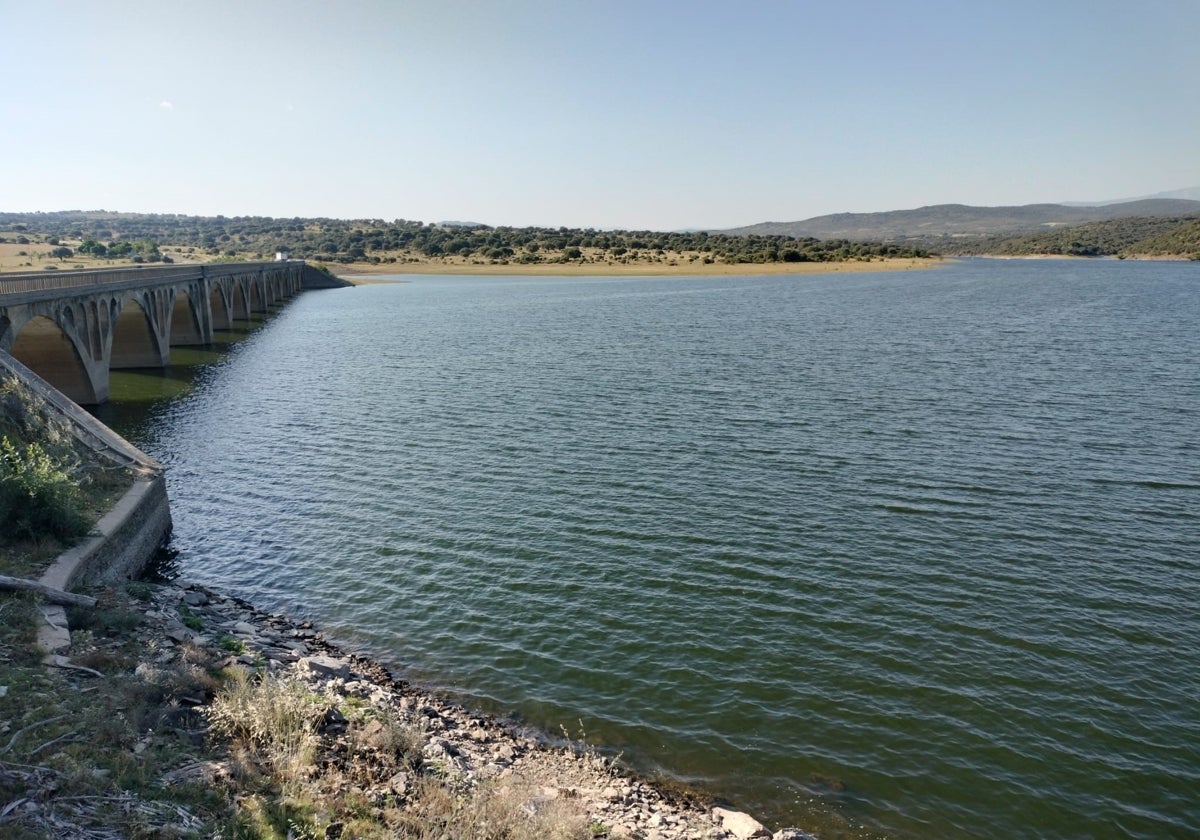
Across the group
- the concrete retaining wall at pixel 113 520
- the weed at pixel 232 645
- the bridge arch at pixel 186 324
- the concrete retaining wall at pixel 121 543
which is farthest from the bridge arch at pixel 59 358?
the weed at pixel 232 645

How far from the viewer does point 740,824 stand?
39.0 ft

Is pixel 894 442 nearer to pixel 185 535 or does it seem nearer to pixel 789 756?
pixel 789 756

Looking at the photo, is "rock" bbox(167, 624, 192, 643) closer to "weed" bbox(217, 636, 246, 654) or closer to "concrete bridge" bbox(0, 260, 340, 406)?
"weed" bbox(217, 636, 246, 654)

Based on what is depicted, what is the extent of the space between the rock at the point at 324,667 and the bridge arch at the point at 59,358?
29417mm

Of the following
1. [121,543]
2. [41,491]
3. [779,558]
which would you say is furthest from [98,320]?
[779,558]

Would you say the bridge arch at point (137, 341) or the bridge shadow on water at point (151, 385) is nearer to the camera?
the bridge shadow on water at point (151, 385)

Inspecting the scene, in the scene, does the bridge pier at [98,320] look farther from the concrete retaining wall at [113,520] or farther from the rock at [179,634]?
the rock at [179,634]

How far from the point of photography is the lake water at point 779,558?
545 inches

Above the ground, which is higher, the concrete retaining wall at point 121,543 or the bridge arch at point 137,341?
the bridge arch at point 137,341

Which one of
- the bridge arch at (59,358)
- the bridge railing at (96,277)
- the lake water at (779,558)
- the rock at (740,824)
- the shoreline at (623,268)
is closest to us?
the rock at (740,824)

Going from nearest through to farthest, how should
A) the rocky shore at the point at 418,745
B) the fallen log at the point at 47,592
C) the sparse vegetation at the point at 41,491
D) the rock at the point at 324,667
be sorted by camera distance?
the rocky shore at the point at 418,745 → the fallen log at the point at 47,592 → the rock at the point at 324,667 → the sparse vegetation at the point at 41,491

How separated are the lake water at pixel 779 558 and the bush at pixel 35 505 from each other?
4.01 meters

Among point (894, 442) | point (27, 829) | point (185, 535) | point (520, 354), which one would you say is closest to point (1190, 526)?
point (894, 442)

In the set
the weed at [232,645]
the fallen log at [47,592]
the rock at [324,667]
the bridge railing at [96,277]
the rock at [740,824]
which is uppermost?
the bridge railing at [96,277]
